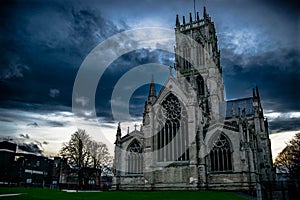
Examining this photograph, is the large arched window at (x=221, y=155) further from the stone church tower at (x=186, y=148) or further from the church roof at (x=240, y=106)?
the church roof at (x=240, y=106)

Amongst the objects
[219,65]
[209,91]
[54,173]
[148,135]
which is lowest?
[54,173]

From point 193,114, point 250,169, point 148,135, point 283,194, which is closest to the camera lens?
point 283,194

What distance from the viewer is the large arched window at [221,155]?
32031 millimetres

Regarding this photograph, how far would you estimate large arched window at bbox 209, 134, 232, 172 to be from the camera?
32031 millimetres

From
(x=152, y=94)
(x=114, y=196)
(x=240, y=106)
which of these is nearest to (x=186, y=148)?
(x=152, y=94)

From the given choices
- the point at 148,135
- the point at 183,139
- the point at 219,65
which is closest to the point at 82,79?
the point at 148,135

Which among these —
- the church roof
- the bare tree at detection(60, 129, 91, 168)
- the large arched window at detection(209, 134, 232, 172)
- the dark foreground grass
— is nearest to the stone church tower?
the large arched window at detection(209, 134, 232, 172)

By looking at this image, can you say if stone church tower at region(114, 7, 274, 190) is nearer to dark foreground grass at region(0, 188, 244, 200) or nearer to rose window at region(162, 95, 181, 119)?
rose window at region(162, 95, 181, 119)

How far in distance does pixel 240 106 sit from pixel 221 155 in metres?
20.8

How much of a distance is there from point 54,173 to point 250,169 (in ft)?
207

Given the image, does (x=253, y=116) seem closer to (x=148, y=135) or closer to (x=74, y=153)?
(x=148, y=135)

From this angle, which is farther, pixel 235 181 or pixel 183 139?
pixel 183 139

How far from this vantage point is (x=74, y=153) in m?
47.5

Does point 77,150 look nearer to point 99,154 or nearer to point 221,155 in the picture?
point 99,154
